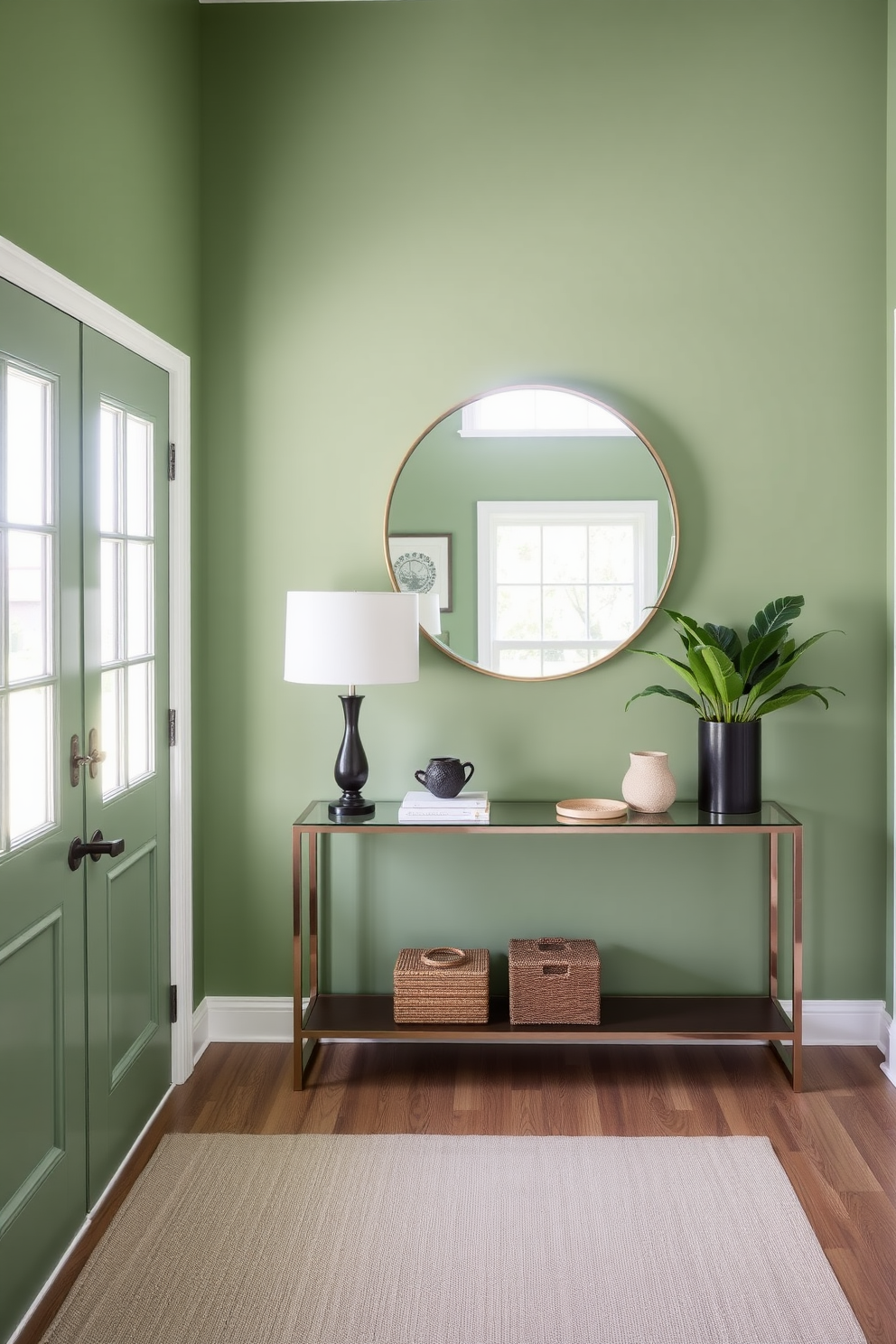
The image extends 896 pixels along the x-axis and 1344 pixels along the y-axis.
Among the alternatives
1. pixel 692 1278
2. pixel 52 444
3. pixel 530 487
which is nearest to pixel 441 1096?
pixel 692 1278

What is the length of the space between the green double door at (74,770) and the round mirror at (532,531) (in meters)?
0.78

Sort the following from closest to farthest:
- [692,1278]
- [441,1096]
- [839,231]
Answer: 1. [692,1278]
2. [441,1096]
3. [839,231]

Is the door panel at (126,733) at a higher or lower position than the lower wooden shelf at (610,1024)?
higher

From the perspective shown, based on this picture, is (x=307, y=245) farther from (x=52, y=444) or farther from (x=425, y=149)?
(x=52, y=444)

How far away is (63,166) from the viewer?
6.99 ft

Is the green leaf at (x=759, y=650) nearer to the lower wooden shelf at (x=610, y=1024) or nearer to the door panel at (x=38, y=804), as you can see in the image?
the lower wooden shelf at (x=610, y=1024)

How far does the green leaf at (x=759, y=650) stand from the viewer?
284 centimetres

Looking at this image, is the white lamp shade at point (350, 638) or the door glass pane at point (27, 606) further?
the white lamp shade at point (350, 638)

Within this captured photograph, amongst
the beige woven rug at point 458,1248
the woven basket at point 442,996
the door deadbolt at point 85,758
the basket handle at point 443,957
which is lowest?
the beige woven rug at point 458,1248

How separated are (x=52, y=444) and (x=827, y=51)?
2.51 metres

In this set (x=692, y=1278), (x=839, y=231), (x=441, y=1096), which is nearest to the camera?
(x=692, y=1278)

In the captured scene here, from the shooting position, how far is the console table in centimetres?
277

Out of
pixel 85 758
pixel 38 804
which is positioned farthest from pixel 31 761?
pixel 85 758

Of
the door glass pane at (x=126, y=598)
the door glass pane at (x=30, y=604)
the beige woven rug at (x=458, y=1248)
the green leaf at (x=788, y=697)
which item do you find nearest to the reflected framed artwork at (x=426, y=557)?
the door glass pane at (x=126, y=598)
